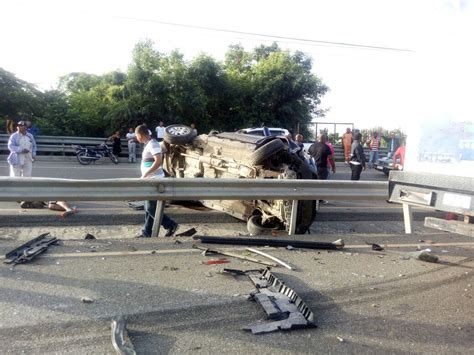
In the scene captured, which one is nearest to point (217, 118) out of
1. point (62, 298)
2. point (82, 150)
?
point (82, 150)

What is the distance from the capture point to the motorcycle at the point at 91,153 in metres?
20.1

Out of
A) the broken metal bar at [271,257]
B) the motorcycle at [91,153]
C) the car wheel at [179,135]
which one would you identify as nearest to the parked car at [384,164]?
the motorcycle at [91,153]

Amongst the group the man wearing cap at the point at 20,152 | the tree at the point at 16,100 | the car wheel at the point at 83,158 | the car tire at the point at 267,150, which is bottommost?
the car wheel at the point at 83,158

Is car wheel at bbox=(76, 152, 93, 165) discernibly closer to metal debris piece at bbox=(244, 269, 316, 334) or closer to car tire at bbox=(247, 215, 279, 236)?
car tire at bbox=(247, 215, 279, 236)

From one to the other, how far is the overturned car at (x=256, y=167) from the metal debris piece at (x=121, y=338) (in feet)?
12.4

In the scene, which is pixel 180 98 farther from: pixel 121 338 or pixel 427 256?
pixel 121 338

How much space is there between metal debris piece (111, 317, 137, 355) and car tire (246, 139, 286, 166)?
3.84m

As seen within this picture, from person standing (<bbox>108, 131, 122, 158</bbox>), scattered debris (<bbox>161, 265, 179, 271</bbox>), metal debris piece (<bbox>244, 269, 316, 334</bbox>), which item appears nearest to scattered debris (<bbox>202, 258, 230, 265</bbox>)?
scattered debris (<bbox>161, 265, 179, 271</bbox>)

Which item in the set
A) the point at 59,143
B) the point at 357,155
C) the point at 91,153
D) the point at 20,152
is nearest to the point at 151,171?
the point at 20,152

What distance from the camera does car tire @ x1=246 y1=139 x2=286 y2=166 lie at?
6.92 meters

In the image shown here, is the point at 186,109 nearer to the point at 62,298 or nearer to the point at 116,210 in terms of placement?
the point at 116,210

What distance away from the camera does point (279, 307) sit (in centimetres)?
384

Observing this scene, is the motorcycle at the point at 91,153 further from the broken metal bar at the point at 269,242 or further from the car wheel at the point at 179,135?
the broken metal bar at the point at 269,242

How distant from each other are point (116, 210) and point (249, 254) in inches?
148
